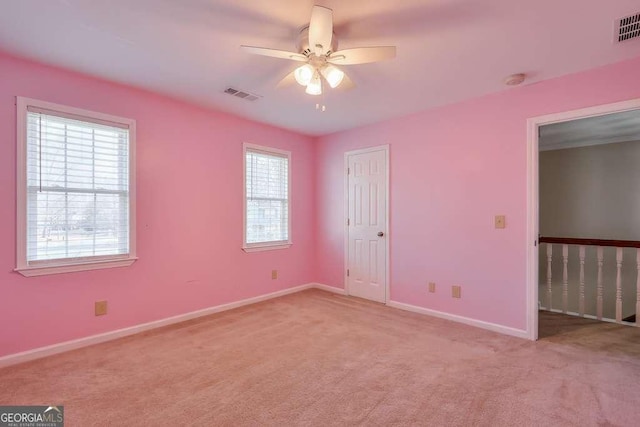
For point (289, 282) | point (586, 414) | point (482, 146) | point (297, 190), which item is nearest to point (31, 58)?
point (297, 190)

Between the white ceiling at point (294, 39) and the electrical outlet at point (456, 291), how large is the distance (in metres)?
2.13

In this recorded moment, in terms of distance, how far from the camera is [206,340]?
9.76ft

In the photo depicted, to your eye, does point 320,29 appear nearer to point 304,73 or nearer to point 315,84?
point 304,73

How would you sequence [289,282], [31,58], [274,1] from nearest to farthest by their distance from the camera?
[274,1] → [31,58] → [289,282]

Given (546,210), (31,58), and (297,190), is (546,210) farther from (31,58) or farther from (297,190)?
(31,58)

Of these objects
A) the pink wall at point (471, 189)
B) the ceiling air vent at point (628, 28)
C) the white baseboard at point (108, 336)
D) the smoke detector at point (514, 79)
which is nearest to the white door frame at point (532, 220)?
the pink wall at point (471, 189)

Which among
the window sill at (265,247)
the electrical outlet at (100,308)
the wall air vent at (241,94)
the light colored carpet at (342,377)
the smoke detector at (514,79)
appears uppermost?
the wall air vent at (241,94)

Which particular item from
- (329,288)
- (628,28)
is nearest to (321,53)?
(628,28)

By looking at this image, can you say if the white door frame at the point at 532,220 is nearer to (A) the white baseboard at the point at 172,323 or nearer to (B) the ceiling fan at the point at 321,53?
(A) the white baseboard at the point at 172,323

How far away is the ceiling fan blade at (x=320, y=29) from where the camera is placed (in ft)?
5.59

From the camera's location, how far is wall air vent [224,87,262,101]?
124 inches

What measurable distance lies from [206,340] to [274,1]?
286cm

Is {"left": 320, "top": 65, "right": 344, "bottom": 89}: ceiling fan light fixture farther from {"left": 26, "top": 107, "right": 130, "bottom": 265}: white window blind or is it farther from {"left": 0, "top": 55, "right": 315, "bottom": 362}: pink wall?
{"left": 26, "top": 107, "right": 130, "bottom": 265}: white window blind

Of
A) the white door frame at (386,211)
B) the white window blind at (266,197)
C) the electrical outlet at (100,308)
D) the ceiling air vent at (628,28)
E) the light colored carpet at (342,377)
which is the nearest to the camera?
the light colored carpet at (342,377)
